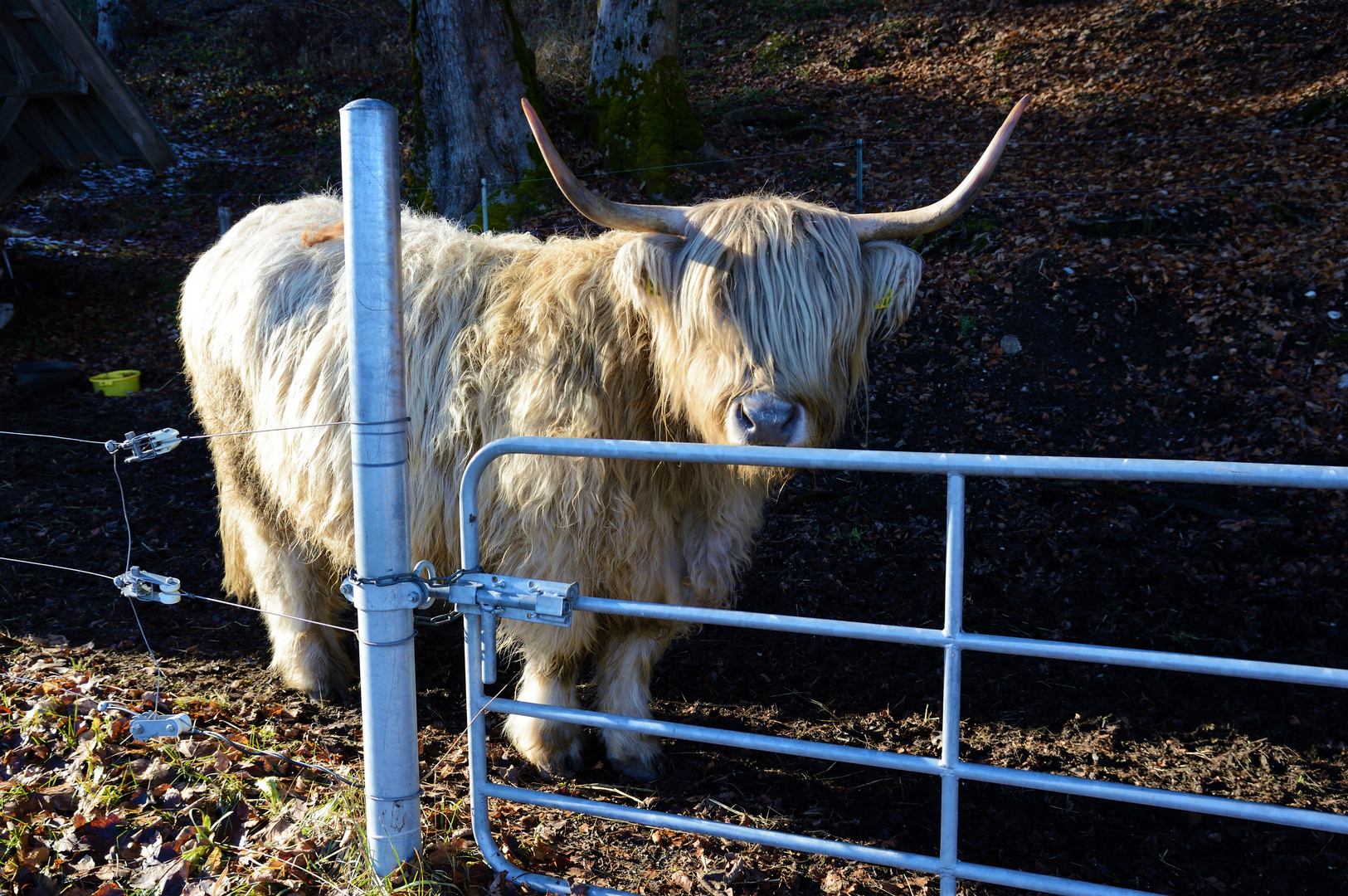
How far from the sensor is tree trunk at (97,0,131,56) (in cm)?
1752

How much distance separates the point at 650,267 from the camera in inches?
112

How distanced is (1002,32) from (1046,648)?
539 inches

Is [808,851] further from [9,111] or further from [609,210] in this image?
[9,111]

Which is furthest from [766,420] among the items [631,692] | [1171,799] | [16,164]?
[16,164]

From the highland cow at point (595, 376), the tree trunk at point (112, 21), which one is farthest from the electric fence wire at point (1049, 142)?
the tree trunk at point (112, 21)

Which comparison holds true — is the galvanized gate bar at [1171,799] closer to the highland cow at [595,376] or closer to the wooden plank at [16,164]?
the highland cow at [595,376]

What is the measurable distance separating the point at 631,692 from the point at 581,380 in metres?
1.22

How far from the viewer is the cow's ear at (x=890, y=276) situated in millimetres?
2912

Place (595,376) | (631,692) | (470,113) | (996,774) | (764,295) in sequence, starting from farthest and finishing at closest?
(470,113) → (631,692) → (595,376) → (764,295) → (996,774)

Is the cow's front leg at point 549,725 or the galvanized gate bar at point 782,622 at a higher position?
the galvanized gate bar at point 782,622

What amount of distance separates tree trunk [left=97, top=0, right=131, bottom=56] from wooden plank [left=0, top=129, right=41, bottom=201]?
11364 mm

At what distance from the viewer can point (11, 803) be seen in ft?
8.60

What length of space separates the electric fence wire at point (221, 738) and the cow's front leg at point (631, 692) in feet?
3.18

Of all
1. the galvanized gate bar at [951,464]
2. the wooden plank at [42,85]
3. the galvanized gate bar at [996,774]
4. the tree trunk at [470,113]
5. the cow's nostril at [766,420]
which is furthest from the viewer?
the tree trunk at [470,113]
